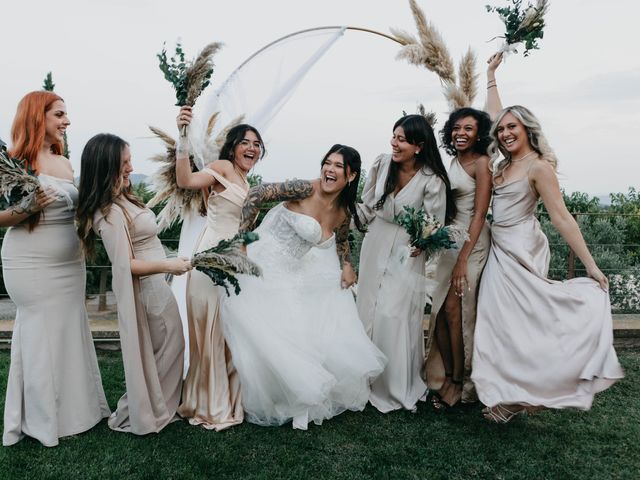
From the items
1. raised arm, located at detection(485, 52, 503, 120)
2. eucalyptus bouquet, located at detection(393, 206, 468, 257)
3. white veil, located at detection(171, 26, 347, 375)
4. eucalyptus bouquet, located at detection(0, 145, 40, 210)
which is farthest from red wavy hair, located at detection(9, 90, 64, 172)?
raised arm, located at detection(485, 52, 503, 120)

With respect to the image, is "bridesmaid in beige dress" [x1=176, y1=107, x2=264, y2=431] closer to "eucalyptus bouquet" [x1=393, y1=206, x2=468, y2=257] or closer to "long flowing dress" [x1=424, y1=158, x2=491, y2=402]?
"eucalyptus bouquet" [x1=393, y1=206, x2=468, y2=257]

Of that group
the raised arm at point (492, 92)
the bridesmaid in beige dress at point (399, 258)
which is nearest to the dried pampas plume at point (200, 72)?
the bridesmaid in beige dress at point (399, 258)

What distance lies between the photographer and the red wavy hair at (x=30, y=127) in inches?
138

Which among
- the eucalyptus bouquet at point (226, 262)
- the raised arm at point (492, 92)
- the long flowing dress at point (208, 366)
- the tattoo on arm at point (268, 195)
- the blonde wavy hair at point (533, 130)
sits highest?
the raised arm at point (492, 92)

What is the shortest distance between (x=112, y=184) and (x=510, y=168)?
273cm

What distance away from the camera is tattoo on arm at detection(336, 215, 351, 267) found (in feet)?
14.0

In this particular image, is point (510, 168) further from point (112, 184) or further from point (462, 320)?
point (112, 184)

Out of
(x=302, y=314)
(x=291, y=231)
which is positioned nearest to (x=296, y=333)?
(x=302, y=314)

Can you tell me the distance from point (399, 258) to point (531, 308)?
1039 mm

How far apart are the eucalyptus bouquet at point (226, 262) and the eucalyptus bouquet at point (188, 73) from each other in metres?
0.92

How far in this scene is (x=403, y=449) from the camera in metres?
3.57

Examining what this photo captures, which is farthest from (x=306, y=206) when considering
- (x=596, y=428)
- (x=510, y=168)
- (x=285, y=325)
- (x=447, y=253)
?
(x=596, y=428)

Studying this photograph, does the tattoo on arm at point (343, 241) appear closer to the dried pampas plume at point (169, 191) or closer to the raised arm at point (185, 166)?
the raised arm at point (185, 166)

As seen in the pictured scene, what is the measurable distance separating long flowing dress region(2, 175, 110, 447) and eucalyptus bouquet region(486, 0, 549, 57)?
3265 mm
